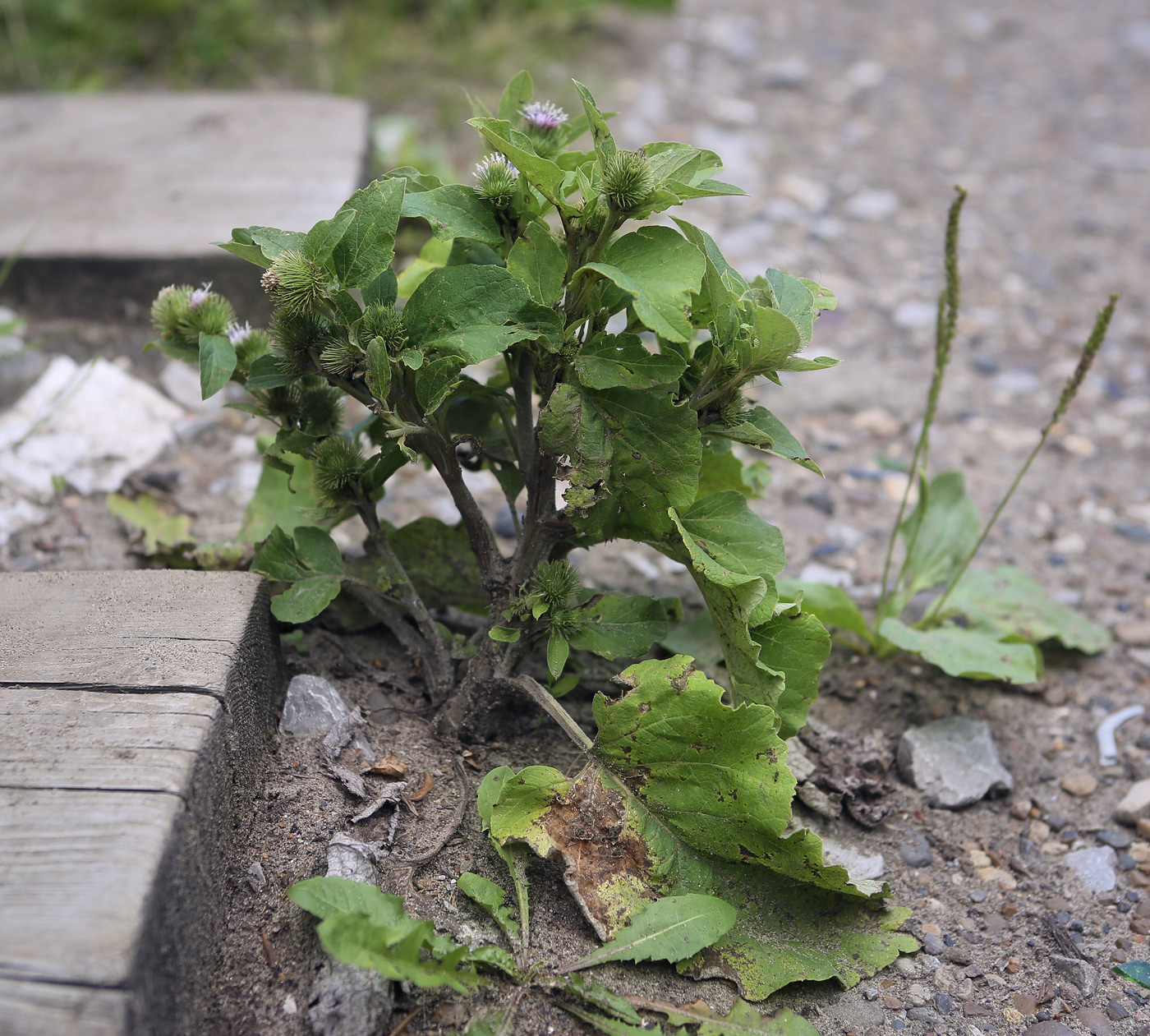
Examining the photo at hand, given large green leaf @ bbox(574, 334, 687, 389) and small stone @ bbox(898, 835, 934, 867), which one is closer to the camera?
large green leaf @ bbox(574, 334, 687, 389)

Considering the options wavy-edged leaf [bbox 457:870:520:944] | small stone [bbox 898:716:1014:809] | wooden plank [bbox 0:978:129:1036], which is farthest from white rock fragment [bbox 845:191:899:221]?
wooden plank [bbox 0:978:129:1036]

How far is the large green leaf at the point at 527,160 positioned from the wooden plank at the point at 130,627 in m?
1.01

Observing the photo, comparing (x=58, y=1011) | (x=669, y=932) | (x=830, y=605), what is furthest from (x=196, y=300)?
(x=830, y=605)

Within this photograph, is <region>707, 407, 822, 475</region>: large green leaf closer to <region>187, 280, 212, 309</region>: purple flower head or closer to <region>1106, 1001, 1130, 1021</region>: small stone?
<region>187, 280, 212, 309</region>: purple flower head

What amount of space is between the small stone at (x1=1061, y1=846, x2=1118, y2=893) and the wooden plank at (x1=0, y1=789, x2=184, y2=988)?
1.86 metres

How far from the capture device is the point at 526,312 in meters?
1.68

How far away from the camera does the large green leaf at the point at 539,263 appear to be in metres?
1.67

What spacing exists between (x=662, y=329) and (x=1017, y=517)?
7.23ft

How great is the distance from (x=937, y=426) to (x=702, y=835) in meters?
2.33

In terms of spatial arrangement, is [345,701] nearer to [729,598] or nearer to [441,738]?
[441,738]

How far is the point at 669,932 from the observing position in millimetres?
1715

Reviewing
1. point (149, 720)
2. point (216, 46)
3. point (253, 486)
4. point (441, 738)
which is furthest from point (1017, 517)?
point (216, 46)

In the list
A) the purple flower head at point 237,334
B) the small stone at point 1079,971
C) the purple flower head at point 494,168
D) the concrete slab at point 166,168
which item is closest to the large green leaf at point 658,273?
the purple flower head at point 494,168

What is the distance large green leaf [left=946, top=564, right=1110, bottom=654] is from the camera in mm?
2629
